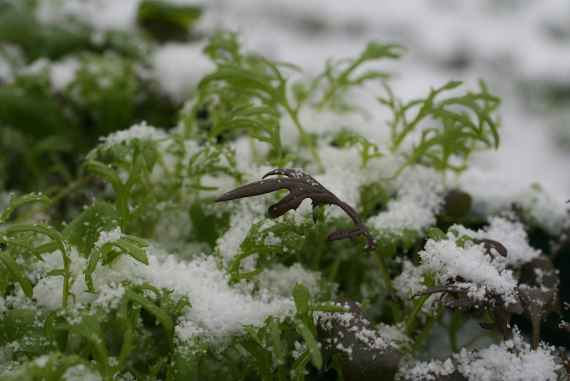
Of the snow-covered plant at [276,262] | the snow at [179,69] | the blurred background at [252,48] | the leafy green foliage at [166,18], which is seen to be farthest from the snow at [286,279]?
the leafy green foliage at [166,18]

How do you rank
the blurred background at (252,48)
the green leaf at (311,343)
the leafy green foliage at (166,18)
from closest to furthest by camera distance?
the green leaf at (311,343) → the blurred background at (252,48) → the leafy green foliage at (166,18)

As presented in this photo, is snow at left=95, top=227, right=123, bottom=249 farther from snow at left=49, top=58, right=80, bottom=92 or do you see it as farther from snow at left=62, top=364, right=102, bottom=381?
snow at left=49, top=58, right=80, bottom=92

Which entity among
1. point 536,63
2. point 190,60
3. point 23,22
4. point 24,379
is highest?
point 536,63

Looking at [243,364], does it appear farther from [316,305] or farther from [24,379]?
[24,379]

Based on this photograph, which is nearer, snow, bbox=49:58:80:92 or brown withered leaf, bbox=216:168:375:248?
brown withered leaf, bbox=216:168:375:248

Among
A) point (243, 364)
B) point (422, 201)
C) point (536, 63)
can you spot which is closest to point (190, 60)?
point (422, 201)

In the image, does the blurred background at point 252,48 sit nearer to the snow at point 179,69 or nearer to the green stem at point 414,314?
the snow at point 179,69

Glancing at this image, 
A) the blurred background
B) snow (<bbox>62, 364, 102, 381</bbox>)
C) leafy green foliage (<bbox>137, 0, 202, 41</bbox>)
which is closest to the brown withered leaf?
snow (<bbox>62, 364, 102, 381</bbox>)
